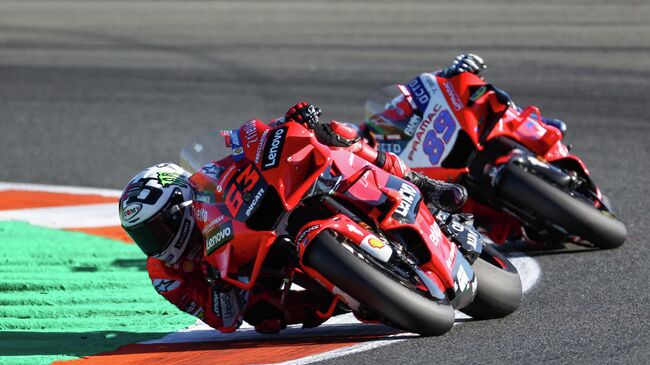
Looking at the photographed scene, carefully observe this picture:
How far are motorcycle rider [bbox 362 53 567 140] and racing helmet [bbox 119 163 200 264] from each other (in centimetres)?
268

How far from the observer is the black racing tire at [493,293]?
22.4 feet

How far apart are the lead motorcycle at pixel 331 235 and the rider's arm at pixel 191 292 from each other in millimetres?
182

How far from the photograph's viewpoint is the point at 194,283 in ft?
22.8

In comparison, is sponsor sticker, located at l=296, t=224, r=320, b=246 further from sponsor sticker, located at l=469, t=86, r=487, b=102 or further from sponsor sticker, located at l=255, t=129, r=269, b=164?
sponsor sticker, located at l=469, t=86, r=487, b=102

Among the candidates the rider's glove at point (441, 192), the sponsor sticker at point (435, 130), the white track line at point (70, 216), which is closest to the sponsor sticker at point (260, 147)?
the rider's glove at point (441, 192)

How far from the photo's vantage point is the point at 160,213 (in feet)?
21.6

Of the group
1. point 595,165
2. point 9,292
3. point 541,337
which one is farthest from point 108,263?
point 595,165

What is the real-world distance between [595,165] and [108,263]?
206 inches

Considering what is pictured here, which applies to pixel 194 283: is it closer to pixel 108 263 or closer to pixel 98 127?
pixel 108 263

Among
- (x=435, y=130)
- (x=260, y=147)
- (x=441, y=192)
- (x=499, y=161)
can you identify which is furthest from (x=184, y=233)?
(x=499, y=161)

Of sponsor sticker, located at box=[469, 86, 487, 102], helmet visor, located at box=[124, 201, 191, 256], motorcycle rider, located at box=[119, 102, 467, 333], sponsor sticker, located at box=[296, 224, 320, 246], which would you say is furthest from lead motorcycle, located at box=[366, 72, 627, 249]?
sponsor sticker, located at box=[296, 224, 320, 246]

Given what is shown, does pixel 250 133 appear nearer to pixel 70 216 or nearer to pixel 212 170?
pixel 212 170

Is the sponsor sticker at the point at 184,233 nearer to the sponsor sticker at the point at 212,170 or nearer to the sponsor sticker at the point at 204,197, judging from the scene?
the sponsor sticker at the point at 204,197

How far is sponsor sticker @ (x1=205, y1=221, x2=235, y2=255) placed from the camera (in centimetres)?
647
